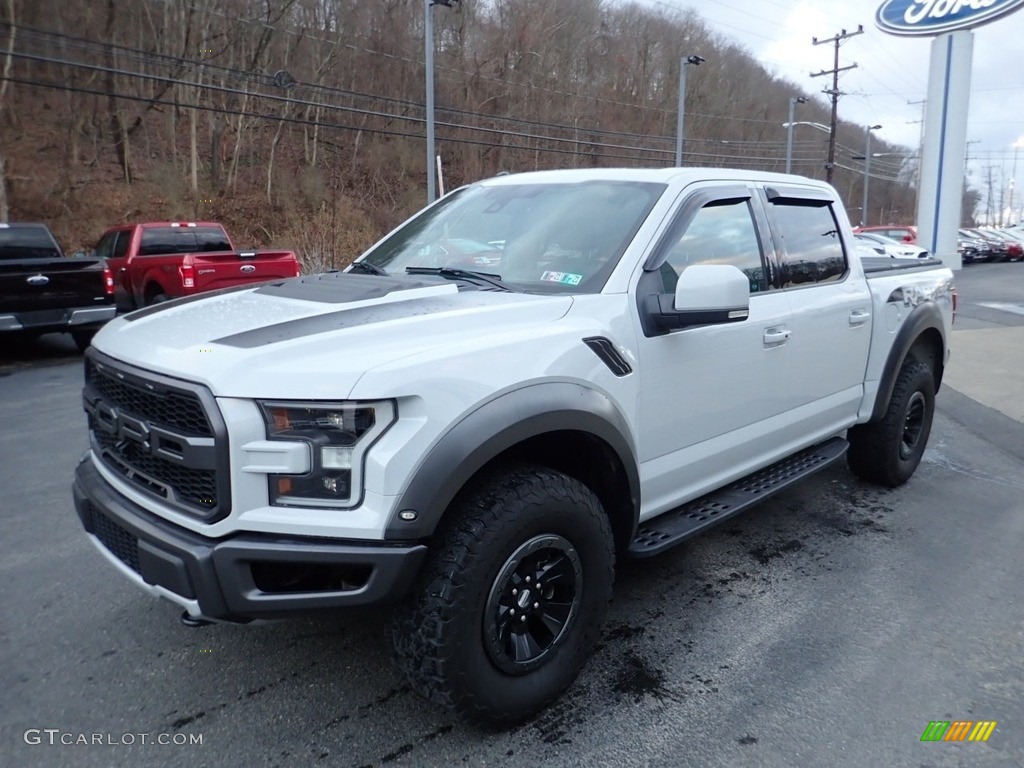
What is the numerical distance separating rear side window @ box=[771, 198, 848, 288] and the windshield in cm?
99

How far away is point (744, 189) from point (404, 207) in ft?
114

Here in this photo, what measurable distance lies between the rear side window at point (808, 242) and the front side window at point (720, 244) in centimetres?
25

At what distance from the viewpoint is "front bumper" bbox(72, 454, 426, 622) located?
2199 millimetres

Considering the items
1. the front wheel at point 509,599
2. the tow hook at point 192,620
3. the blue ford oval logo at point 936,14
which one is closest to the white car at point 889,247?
the blue ford oval logo at point 936,14

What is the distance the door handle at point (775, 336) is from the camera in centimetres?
369

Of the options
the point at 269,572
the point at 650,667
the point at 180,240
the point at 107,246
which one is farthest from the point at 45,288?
the point at 650,667

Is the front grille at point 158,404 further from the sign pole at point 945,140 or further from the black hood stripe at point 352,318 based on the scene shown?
the sign pole at point 945,140

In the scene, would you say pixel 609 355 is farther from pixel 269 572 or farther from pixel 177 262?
pixel 177 262

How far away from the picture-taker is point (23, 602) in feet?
11.8

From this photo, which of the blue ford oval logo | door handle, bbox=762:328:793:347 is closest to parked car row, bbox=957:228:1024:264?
the blue ford oval logo

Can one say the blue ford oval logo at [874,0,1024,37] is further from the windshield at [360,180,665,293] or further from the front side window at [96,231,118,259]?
the windshield at [360,180,665,293]

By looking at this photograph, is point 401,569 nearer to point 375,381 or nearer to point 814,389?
point 375,381

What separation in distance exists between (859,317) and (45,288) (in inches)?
378

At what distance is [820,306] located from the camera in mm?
4113
